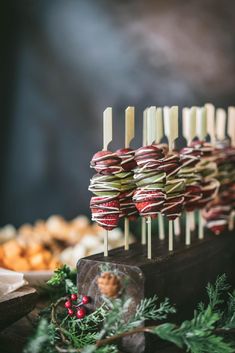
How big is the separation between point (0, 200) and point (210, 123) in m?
2.43

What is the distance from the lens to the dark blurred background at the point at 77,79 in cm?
334

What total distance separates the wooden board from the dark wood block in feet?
0.45

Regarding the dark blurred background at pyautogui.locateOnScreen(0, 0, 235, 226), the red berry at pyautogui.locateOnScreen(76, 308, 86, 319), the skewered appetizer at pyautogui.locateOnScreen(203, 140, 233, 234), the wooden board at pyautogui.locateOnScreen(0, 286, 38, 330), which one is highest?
the dark blurred background at pyautogui.locateOnScreen(0, 0, 235, 226)

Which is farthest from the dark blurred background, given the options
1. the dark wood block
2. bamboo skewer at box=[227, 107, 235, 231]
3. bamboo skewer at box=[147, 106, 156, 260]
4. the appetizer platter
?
bamboo skewer at box=[147, 106, 156, 260]

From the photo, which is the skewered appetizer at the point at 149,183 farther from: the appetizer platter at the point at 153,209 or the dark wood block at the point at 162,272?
the dark wood block at the point at 162,272

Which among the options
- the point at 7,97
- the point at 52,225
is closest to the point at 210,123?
the point at 52,225

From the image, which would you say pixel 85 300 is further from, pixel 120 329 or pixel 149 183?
pixel 149 183

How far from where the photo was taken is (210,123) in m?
1.98

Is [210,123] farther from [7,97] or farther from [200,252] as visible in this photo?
[7,97]

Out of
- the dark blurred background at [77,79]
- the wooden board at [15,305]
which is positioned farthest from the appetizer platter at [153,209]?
the dark blurred background at [77,79]

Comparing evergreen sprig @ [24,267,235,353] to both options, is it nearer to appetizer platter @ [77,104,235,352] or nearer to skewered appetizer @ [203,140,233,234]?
appetizer platter @ [77,104,235,352]

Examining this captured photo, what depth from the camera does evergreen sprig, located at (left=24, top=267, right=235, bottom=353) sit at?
1205mm

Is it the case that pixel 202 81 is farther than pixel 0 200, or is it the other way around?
pixel 0 200

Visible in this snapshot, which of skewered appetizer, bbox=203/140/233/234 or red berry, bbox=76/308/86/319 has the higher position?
skewered appetizer, bbox=203/140/233/234
